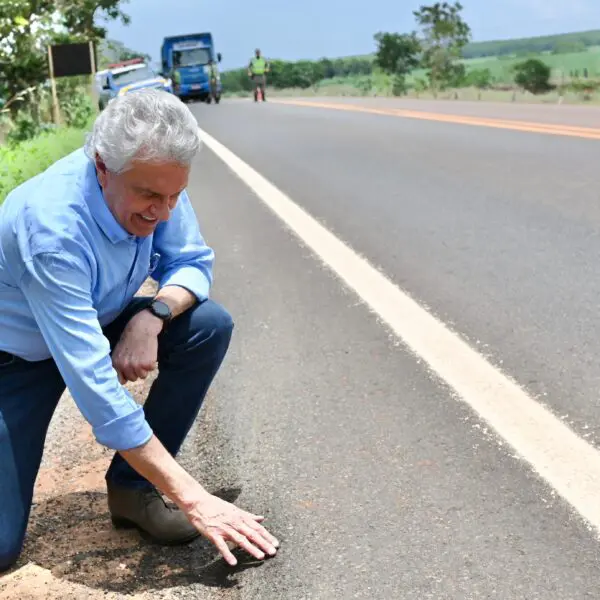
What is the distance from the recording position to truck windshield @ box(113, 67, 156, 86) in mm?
32688

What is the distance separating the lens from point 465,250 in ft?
21.5

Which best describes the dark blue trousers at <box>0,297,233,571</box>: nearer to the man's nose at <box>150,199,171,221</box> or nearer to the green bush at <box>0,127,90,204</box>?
the man's nose at <box>150,199,171,221</box>

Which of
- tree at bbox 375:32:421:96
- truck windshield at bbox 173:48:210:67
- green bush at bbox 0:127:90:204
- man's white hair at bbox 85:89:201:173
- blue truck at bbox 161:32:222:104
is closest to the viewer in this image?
man's white hair at bbox 85:89:201:173

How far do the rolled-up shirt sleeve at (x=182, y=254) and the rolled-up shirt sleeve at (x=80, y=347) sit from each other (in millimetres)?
606

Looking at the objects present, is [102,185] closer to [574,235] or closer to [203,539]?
[203,539]

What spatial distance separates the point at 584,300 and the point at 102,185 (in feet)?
10.2

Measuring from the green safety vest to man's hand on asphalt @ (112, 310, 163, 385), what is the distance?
3629 centimetres

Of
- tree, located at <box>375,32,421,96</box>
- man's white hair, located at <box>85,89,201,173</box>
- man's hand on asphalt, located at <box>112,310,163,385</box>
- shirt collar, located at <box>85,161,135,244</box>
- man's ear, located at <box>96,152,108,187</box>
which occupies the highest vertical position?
man's white hair, located at <box>85,89,201,173</box>

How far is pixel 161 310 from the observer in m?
3.10

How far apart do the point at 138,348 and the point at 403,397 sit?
1.24 metres

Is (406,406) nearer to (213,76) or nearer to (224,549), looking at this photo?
(224,549)

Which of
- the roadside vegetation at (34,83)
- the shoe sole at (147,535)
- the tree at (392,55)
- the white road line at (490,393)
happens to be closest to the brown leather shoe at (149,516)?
the shoe sole at (147,535)

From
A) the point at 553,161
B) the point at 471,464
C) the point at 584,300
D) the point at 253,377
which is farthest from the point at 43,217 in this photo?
the point at 553,161

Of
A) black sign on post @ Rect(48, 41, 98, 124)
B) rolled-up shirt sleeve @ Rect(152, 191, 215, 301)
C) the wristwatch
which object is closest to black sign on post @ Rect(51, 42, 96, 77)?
black sign on post @ Rect(48, 41, 98, 124)
